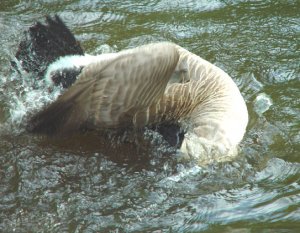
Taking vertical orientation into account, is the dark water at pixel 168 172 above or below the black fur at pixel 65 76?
below

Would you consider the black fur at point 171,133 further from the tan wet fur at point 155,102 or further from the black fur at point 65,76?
the black fur at point 65,76

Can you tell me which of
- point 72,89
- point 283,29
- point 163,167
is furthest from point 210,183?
point 283,29

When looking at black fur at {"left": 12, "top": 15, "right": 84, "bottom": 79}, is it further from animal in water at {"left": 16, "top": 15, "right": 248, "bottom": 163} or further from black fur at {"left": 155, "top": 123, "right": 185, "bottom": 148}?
black fur at {"left": 155, "top": 123, "right": 185, "bottom": 148}

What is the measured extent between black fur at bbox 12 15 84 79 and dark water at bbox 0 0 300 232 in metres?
0.29

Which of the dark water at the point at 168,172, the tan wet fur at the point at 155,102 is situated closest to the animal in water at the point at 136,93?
the tan wet fur at the point at 155,102

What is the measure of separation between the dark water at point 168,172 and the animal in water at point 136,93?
0.69 feet

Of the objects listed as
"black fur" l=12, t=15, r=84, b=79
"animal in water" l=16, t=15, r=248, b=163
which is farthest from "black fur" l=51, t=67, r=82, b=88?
"black fur" l=12, t=15, r=84, b=79

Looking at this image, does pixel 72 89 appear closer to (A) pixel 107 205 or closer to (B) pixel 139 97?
(B) pixel 139 97

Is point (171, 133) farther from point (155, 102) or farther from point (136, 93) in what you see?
point (136, 93)

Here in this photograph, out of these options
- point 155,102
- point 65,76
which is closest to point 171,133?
point 155,102

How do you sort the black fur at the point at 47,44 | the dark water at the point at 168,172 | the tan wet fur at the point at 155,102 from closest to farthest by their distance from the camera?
the dark water at the point at 168,172, the tan wet fur at the point at 155,102, the black fur at the point at 47,44

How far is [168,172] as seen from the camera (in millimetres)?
4305

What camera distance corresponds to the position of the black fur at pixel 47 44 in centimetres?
450

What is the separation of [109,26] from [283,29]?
1.98 m
